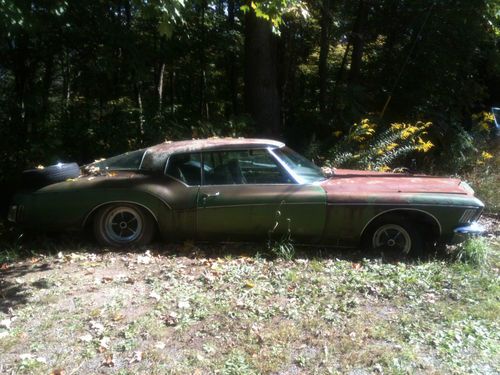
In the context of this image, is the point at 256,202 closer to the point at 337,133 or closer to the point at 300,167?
the point at 300,167

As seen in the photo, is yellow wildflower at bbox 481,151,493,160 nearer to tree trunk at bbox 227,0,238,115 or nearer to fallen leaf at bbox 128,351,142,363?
tree trunk at bbox 227,0,238,115

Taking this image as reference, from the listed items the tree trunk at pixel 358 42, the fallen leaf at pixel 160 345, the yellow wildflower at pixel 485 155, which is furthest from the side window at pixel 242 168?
the tree trunk at pixel 358 42

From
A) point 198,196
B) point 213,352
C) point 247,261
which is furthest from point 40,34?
point 213,352

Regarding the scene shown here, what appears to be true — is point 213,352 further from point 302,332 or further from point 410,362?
point 410,362

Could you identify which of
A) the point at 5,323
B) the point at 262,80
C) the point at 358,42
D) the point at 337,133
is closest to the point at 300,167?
the point at 5,323

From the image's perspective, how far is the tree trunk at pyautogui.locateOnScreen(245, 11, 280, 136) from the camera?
34.2 feet

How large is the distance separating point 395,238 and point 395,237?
11mm

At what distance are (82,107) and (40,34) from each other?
1.44m

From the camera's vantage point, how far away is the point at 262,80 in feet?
34.6

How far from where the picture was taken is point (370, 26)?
12586mm

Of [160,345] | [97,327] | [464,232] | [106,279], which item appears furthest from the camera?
[464,232]

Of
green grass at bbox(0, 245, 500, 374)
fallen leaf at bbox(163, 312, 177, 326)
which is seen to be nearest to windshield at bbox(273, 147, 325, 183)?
green grass at bbox(0, 245, 500, 374)

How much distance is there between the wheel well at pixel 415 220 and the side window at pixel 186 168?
199cm

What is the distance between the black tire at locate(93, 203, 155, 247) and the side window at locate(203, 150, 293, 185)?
2.79 ft
